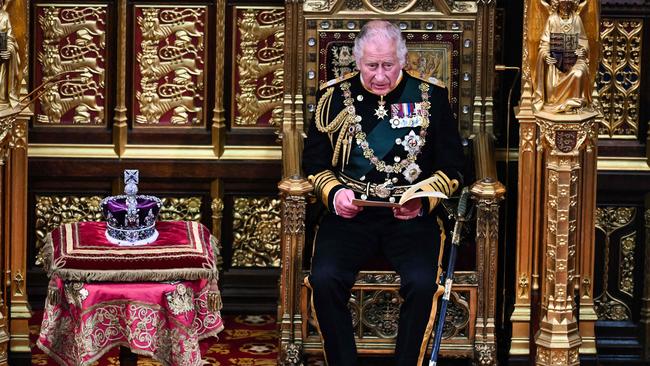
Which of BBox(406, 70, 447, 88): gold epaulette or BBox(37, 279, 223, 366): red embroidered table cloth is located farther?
BBox(406, 70, 447, 88): gold epaulette

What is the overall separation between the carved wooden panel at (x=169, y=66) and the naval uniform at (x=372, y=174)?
42.7 inches

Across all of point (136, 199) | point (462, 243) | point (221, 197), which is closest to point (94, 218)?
point (221, 197)

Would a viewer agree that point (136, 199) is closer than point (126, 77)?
Yes

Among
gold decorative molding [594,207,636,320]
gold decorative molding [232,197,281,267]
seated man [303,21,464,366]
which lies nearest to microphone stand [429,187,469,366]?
seated man [303,21,464,366]

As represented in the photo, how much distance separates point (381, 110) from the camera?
866cm

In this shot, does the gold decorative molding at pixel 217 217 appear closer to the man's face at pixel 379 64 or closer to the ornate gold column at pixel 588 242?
the man's face at pixel 379 64

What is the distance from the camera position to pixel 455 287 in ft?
28.0

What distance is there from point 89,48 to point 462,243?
223 cm

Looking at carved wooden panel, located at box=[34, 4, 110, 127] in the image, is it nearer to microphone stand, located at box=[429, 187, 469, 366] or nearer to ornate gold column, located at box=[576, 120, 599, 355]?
microphone stand, located at box=[429, 187, 469, 366]

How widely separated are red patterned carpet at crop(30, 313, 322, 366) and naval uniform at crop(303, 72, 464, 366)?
0.65 metres

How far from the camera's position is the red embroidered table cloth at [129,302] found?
7.94 m

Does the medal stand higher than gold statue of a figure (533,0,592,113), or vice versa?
gold statue of a figure (533,0,592,113)

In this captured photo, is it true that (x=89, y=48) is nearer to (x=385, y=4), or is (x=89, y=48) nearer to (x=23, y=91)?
(x=23, y=91)

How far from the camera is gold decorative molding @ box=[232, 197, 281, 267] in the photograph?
31.9 ft
